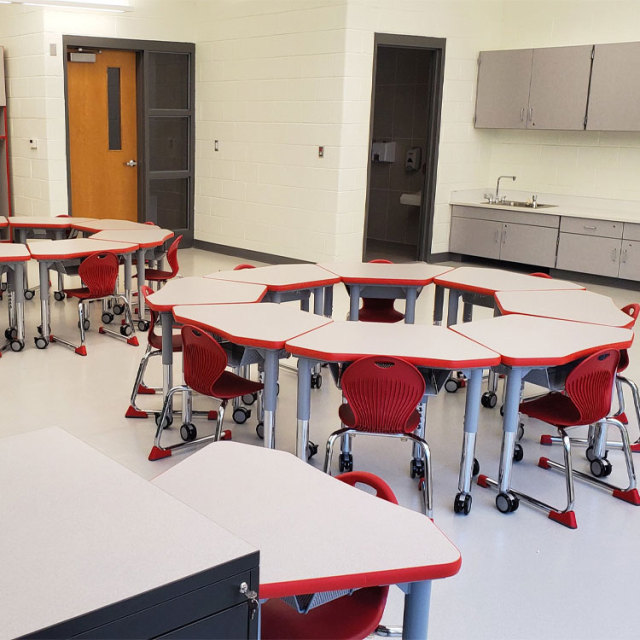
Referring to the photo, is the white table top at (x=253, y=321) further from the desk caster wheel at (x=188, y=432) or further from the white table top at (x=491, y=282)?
the white table top at (x=491, y=282)

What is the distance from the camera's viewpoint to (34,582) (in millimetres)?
1205

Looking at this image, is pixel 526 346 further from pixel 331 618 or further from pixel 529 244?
pixel 529 244

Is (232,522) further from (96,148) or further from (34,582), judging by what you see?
(96,148)

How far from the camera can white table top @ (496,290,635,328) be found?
164 inches

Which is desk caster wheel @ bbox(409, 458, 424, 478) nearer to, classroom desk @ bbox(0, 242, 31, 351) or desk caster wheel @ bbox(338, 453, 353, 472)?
desk caster wheel @ bbox(338, 453, 353, 472)

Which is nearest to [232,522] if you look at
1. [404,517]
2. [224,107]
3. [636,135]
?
[404,517]

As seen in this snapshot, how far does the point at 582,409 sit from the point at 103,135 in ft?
24.8

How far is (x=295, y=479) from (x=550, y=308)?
2.76 meters

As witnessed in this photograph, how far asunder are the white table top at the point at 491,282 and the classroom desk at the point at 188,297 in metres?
1.21

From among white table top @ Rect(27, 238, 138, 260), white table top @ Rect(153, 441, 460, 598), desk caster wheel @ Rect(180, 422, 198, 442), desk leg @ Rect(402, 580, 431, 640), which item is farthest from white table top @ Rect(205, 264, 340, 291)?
desk leg @ Rect(402, 580, 431, 640)

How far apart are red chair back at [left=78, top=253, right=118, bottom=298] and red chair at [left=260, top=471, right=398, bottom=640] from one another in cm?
411

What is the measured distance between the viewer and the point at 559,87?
8562 mm

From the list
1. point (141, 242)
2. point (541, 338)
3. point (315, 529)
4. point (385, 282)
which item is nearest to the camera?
point (315, 529)

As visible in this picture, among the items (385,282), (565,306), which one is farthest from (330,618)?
(385,282)
